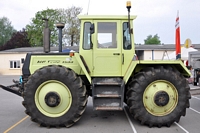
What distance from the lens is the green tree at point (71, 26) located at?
3959 centimetres

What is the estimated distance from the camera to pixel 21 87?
24.6 ft

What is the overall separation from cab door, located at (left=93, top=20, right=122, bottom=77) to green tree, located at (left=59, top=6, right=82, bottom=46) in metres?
31.9

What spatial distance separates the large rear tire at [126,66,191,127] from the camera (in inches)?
256

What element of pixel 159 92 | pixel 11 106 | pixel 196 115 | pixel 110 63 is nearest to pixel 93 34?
pixel 110 63

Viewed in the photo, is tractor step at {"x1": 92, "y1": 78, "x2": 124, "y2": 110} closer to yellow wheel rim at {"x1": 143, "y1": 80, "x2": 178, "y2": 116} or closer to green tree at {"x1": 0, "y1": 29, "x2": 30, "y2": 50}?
yellow wheel rim at {"x1": 143, "y1": 80, "x2": 178, "y2": 116}

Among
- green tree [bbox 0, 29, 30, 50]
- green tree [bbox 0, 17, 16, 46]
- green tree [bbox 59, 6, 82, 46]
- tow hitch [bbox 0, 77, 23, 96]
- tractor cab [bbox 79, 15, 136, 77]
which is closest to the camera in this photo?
tractor cab [bbox 79, 15, 136, 77]

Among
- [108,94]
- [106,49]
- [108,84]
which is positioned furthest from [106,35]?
[108,94]

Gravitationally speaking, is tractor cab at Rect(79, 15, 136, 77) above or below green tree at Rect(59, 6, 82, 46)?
below

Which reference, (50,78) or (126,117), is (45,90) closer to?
(50,78)

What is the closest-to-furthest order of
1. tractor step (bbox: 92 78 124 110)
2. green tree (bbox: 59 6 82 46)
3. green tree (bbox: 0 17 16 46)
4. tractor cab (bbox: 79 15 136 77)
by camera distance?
tractor step (bbox: 92 78 124 110) → tractor cab (bbox: 79 15 136 77) → green tree (bbox: 59 6 82 46) → green tree (bbox: 0 17 16 46)

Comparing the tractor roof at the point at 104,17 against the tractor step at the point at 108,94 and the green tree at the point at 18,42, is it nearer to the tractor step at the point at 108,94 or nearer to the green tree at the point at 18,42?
the tractor step at the point at 108,94

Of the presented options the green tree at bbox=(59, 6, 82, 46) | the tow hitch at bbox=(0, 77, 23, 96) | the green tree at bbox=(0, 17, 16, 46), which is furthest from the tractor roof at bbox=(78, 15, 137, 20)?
the green tree at bbox=(0, 17, 16, 46)

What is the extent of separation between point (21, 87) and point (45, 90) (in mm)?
1243

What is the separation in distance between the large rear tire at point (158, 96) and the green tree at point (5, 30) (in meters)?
72.7
